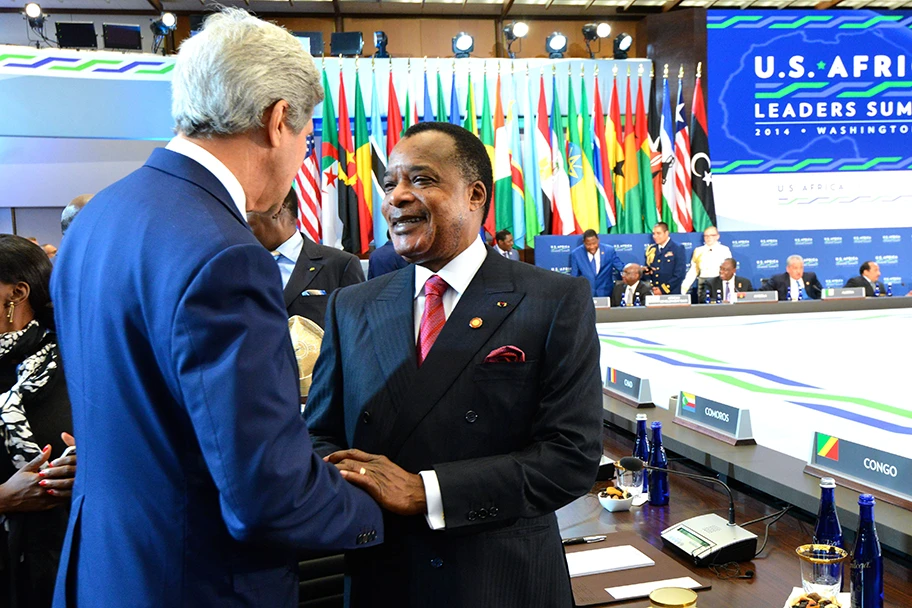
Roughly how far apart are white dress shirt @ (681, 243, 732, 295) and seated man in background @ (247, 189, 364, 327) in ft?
22.8

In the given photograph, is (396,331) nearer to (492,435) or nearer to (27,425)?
(492,435)

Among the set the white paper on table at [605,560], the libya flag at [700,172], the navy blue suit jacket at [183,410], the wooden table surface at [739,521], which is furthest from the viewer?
the libya flag at [700,172]

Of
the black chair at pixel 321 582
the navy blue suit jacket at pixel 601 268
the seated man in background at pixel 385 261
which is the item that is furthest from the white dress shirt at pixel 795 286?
the black chair at pixel 321 582

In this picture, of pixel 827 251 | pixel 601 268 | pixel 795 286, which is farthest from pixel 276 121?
pixel 827 251

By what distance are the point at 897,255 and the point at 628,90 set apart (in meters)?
4.55

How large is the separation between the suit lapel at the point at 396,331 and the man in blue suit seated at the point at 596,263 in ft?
25.9

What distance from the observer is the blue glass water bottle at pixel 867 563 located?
1.33 m

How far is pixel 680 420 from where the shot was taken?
2.52 m

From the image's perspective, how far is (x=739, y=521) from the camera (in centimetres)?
185

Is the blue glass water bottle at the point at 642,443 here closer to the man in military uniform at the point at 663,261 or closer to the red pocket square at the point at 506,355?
the red pocket square at the point at 506,355

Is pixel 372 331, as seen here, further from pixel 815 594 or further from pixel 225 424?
pixel 815 594

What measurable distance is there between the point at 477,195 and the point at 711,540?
0.89m

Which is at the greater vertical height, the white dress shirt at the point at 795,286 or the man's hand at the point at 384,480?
the man's hand at the point at 384,480

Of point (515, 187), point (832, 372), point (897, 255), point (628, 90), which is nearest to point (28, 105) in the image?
point (515, 187)
